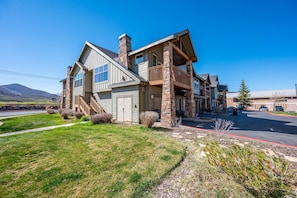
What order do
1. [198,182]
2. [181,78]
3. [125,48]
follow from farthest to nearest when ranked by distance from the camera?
[125,48] < [181,78] < [198,182]

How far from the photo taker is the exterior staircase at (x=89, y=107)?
12.7 meters

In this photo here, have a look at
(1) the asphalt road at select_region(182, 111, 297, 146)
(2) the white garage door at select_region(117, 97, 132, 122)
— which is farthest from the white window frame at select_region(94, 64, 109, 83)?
(1) the asphalt road at select_region(182, 111, 297, 146)

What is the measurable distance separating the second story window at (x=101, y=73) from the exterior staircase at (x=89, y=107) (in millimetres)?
2538

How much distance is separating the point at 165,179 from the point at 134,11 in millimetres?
12925

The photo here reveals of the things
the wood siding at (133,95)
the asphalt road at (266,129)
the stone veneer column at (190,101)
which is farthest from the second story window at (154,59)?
the asphalt road at (266,129)

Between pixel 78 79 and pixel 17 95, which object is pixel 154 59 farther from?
pixel 17 95

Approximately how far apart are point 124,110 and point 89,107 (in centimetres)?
491

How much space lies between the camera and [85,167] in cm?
329

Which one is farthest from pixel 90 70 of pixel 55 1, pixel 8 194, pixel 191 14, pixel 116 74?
pixel 8 194

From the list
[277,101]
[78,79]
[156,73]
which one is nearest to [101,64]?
[78,79]

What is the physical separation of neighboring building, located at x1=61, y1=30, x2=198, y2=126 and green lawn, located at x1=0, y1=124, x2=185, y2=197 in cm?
441

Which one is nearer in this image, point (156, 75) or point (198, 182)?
point (198, 182)

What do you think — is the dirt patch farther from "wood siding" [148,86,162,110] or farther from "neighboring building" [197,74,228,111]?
"neighboring building" [197,74,228,111]

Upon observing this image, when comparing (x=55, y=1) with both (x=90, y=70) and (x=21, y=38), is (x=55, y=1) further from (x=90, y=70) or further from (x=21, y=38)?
(x=21, y=38)
